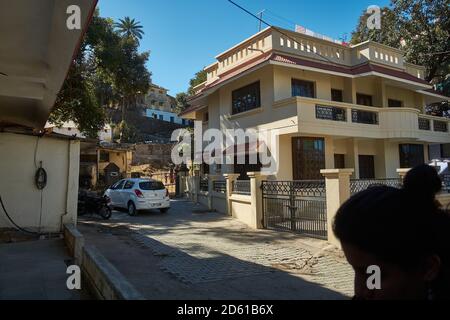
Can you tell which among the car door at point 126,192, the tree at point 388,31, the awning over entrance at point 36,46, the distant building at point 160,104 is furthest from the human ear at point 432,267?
the distant building at point 160,104

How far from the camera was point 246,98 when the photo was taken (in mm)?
17375

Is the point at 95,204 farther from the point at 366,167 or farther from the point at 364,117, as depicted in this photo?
the point at 366,167

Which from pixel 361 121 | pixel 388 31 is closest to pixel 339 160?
pixel 361 121

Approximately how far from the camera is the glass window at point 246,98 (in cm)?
1656

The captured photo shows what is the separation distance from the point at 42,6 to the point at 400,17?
24.8m

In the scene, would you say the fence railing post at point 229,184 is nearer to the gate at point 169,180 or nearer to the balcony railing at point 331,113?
the balcony railing at point 331,113

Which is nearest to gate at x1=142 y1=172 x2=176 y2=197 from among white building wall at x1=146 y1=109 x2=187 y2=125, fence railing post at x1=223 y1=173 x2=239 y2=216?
fence railing post at x1=223 y1=173 x2=239 y2=216

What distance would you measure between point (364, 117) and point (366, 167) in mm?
3126

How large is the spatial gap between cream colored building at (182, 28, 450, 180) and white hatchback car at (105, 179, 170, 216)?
3.81 m

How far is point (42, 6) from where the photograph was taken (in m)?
4.21

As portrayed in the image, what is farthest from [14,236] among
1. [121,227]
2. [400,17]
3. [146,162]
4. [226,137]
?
[146,162]

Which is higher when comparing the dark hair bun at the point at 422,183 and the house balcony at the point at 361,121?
the house balcony at the point at 361,121

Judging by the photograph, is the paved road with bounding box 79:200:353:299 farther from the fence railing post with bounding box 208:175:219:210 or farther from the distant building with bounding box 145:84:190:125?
the distant building with bounding box 145:84:190:125
